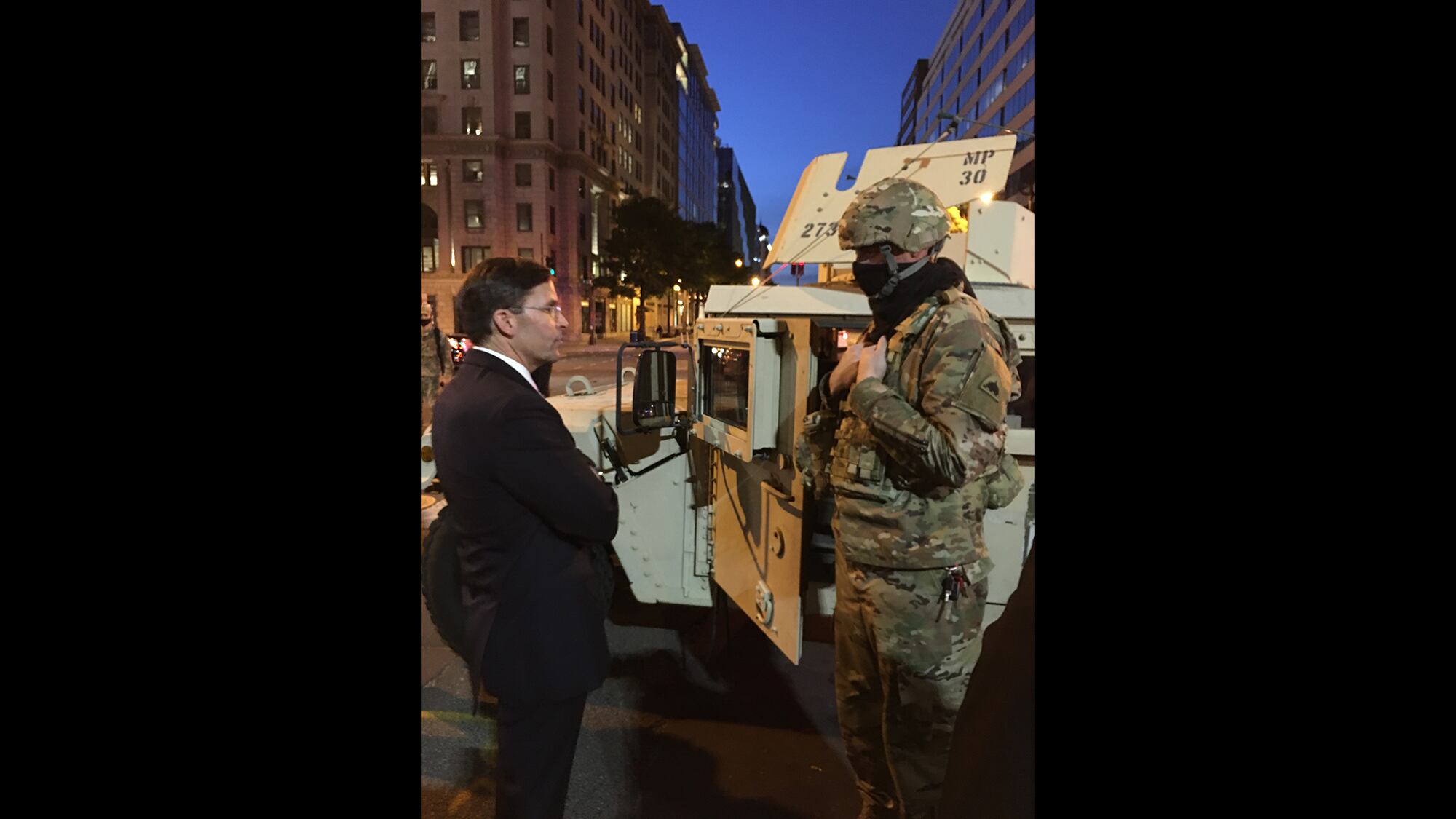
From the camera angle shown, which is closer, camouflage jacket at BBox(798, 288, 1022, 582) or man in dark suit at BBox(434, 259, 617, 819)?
man in dark suit at BBox(434, 259, 617, 819)

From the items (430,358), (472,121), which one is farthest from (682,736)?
(472,121)

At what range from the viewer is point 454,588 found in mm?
2270

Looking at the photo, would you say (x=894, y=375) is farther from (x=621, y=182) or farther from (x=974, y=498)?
(x=621, y=182)

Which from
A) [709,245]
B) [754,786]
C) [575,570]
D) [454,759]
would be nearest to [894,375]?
[575,570]

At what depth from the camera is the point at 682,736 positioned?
3.47 meters

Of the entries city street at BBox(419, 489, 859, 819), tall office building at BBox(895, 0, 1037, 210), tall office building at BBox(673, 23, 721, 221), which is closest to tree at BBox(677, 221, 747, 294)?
tall office building at BBox(895, 0, 1037, 210)

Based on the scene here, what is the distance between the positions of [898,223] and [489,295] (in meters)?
1.34

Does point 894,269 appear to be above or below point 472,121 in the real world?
below

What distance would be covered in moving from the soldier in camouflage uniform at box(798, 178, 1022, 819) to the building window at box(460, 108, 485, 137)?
4226 cm

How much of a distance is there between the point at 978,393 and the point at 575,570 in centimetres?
131

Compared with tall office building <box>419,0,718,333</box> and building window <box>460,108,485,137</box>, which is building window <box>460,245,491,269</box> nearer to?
tall office building <box>419,0,718,333</box>

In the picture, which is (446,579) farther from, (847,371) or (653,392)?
(847,371)

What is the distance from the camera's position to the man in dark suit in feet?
6.31

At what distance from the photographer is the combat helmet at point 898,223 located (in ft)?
8.07
